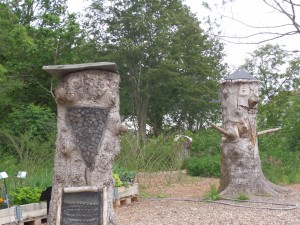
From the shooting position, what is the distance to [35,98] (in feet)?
71.9

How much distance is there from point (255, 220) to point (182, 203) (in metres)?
1.77

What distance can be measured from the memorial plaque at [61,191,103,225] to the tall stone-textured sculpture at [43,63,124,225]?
123 mm

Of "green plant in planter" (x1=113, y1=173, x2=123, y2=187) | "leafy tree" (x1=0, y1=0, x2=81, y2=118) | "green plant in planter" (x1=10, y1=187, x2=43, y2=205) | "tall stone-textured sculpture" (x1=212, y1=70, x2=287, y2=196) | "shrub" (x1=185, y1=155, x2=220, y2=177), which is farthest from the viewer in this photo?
"leafy tree" (x1=0, y1=0, x2=81, y2=118)

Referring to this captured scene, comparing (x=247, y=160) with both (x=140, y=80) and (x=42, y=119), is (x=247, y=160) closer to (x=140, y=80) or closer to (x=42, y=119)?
(x=42, y=119)

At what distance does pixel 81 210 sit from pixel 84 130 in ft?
2.58

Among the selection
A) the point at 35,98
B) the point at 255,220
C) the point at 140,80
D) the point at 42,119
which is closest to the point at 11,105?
the point at 35,98

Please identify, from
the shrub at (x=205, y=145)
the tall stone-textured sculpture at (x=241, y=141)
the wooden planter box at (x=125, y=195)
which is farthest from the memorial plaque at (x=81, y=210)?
the shrub at (x=205, y=145)

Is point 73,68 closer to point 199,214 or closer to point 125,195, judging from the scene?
point 199,214

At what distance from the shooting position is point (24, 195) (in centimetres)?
640

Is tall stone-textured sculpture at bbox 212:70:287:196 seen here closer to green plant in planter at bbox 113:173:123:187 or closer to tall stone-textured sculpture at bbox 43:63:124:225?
green plant in planter at bbox 113:173:123:187

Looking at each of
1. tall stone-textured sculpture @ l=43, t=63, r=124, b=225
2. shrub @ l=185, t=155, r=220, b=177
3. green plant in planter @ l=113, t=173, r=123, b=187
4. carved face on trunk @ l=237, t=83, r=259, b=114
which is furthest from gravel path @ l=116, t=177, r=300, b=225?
shrub @ l=185, t=155, r=220, b=177

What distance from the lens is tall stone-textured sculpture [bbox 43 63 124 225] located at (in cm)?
487

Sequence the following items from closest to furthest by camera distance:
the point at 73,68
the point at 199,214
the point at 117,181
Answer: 1. the point at 73,68
2. the point at 199,214
3. the point at 117,181

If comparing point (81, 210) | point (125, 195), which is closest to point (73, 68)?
point (81, 210)
